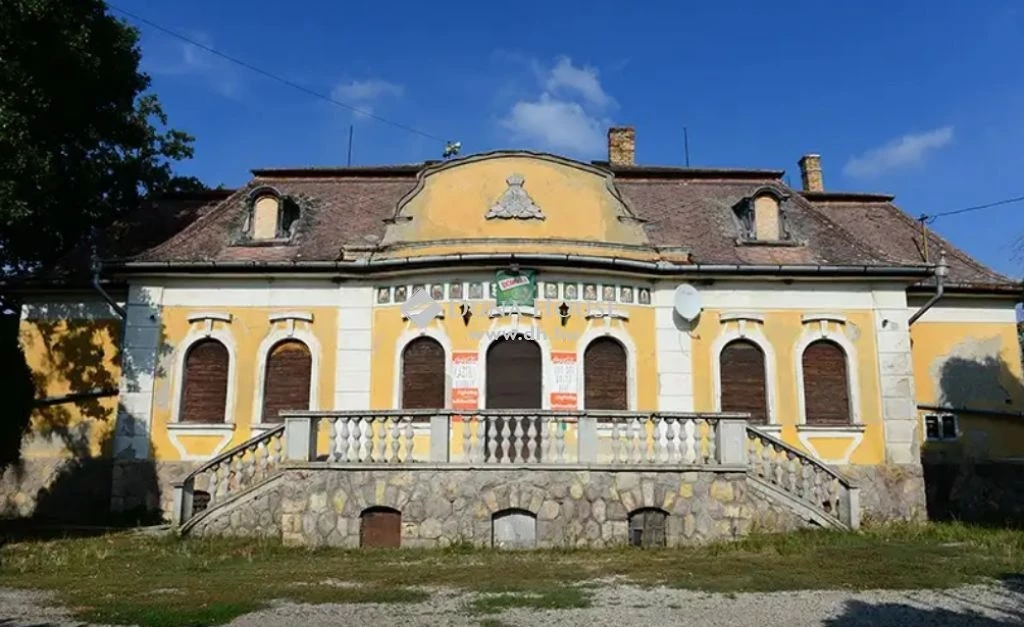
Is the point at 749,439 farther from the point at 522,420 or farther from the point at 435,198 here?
the point at 435,198

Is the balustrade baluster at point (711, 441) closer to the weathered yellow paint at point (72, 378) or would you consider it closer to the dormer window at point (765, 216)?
the dormer window at point (765, 216)

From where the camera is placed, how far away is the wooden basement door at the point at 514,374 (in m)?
15.3

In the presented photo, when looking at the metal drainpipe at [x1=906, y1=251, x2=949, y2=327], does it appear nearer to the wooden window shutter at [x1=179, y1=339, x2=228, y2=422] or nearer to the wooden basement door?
the wooden basement door

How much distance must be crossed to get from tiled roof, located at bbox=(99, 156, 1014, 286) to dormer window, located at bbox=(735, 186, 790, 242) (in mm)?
237

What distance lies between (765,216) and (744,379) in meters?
3.75

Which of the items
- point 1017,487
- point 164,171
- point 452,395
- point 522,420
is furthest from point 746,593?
point 164,171

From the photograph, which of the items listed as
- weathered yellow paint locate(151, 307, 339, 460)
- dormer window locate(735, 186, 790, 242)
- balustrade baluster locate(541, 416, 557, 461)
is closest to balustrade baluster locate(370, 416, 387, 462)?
balustrade baluster locate(541, 416, 557, 461)

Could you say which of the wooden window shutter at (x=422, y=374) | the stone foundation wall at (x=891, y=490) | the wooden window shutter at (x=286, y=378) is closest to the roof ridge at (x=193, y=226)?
the wooden window shutter at (x=286, y=378)

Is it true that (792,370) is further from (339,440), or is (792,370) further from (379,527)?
(339,440)

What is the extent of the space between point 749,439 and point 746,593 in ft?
18.4

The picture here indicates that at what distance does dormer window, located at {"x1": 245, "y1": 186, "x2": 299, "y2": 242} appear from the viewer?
17234 millimetres

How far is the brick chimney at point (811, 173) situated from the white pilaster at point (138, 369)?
56.5 feet

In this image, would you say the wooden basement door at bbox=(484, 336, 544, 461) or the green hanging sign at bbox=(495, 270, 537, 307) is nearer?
the wooden basement door at bbox=(484, 336, 544, 461)

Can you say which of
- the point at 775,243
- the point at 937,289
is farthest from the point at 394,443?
the point at 937,289
